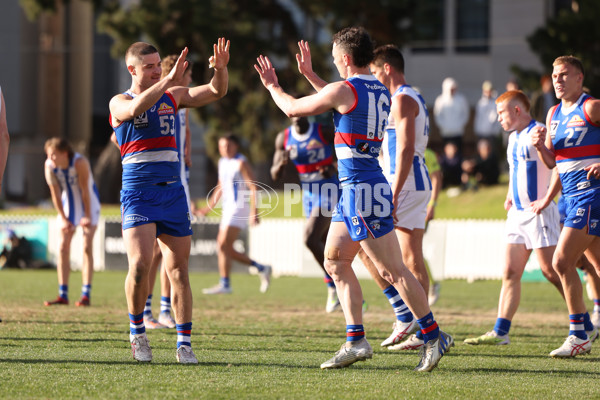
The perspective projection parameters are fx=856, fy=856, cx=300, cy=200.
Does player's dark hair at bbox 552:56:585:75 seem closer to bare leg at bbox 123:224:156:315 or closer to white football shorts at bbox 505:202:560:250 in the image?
white football shorts at bbox 505:202:560:250

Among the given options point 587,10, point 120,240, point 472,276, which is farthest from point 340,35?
point 587,10

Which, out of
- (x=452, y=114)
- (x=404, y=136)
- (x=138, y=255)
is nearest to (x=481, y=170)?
(x=452, y=114)

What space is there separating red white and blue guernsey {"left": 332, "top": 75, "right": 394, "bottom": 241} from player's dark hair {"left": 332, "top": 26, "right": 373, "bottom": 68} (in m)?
0.12

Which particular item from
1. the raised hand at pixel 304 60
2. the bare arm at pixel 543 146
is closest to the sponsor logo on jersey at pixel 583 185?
the bare arm at pixel 543 146

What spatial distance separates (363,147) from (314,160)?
3.90 meters

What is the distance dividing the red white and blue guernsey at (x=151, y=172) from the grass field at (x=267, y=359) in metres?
1.06

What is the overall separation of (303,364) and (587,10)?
1760 cm

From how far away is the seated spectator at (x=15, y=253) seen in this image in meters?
20.2

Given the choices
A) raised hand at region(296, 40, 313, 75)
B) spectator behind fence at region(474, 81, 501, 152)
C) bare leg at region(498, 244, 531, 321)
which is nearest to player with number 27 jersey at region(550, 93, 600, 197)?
bare leg at region(498, 244, 531, 321)

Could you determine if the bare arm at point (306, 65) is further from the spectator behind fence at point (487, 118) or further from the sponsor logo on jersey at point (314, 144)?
the spectator behind fence at point (487, 118)

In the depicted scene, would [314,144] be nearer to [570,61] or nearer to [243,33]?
[570,61]

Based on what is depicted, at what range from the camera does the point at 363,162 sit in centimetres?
614

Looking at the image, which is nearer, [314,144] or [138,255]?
[138,255]

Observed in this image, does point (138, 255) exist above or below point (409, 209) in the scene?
below
